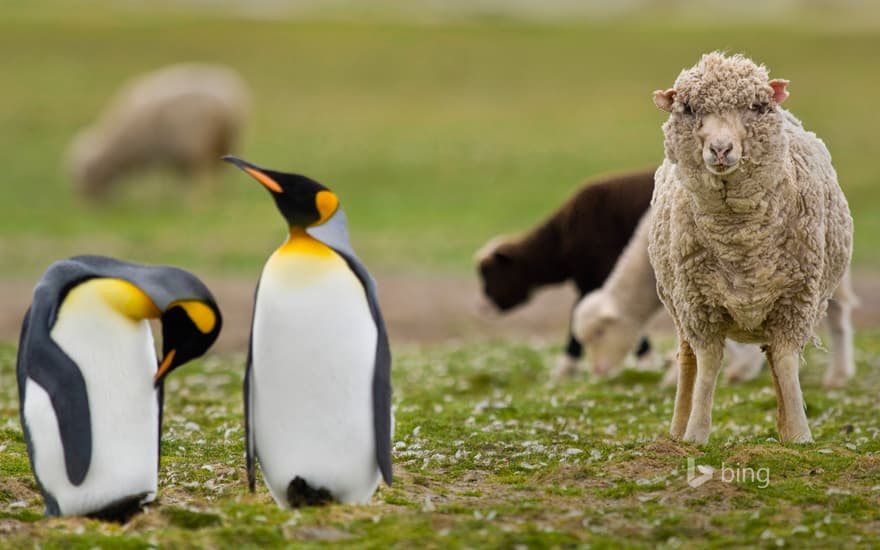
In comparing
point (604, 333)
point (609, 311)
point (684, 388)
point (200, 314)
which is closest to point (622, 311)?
point (609, 311)

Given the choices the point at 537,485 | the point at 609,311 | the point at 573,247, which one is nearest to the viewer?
the point at 537,485

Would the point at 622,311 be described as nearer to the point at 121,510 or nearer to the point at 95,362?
the point at 121,510

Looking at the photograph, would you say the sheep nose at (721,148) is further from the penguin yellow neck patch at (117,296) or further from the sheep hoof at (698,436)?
the penguin yellow neck patch at (117,296)

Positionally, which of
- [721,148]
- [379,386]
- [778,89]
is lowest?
[379,386]

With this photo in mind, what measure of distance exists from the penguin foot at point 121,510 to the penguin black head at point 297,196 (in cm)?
180

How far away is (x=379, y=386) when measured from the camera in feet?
23.1

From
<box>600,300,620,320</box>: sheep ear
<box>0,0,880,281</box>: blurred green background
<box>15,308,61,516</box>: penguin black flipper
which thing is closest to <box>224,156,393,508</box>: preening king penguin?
<box>15,308,61,516</box>: penguin black flipper

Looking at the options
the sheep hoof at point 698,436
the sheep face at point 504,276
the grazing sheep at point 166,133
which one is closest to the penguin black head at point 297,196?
the sheep hoof at point 698,436

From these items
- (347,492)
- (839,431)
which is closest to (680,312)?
(839,431)

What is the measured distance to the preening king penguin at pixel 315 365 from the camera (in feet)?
22.5

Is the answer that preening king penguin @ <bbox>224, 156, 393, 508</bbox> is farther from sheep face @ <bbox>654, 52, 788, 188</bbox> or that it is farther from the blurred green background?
the blurred green background

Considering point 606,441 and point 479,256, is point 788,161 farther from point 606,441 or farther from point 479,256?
point 479,256

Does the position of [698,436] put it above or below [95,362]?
below

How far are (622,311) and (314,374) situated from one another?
24.9 ft
